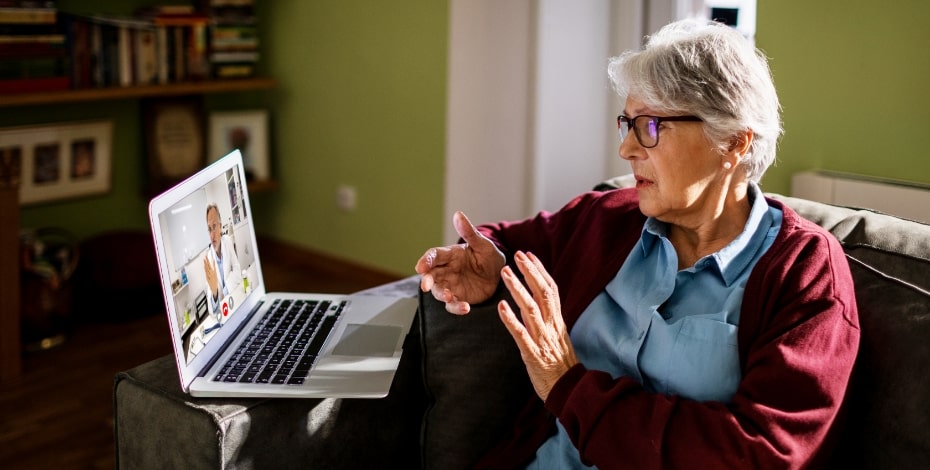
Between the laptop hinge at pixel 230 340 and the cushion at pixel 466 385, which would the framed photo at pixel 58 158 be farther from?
the cushion at pixel 466 385

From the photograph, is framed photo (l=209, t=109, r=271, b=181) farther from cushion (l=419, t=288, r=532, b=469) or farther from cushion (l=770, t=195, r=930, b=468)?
cushion (l=770, t=195, r=930, b=468)

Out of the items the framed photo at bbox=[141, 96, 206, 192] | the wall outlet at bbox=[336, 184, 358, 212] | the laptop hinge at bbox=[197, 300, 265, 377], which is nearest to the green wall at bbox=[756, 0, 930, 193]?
the laptop hinge at bbox=[197, 300, 265, 377]

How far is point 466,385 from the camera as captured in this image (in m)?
1.61

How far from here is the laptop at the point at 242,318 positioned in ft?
4.48

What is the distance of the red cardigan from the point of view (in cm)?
122

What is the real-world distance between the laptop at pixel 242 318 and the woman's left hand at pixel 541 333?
0.81 ft

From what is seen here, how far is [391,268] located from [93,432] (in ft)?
4.60

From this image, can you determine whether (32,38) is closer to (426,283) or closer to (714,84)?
(426,283)

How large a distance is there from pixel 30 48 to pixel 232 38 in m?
0.86

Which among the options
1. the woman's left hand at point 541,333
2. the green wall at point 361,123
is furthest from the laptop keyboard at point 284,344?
the green wall at point 361,123

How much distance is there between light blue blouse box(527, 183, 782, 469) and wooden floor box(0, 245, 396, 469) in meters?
1.51

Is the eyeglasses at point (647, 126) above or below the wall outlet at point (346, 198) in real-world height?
above

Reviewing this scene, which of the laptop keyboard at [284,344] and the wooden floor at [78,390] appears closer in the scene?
the laptop keyboard at [284,344]

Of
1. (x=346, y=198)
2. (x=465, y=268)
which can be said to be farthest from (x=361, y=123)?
(x=465, y=268)
